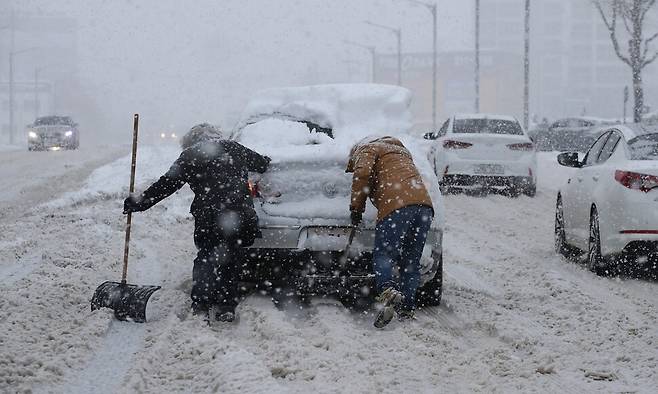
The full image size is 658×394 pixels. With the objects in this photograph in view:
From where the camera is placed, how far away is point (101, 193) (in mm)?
15414

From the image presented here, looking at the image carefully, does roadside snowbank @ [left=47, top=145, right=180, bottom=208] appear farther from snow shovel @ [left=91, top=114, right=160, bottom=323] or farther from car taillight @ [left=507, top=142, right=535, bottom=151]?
snow shovel @ [left=91, top=114, right=160, bottom=323]

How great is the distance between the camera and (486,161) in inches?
628

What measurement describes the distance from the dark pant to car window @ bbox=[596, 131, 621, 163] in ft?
13.8

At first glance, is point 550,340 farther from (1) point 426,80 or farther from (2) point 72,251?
(1) point 426,80

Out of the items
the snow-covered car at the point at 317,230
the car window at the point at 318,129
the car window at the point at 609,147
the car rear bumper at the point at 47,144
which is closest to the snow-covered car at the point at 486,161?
the car window at the point at 609,147

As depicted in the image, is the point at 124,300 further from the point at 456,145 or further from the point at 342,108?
the point at 456,145

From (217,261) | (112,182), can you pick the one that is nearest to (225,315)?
(217,261)

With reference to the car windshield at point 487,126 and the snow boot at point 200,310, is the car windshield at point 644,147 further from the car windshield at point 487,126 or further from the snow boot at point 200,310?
the car windshield at point 487,126

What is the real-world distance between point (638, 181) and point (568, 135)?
2953cm

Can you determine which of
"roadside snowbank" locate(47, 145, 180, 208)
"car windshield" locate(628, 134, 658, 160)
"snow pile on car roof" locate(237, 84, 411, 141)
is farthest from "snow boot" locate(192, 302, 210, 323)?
"roadside snowbank" locate(47, 145, 180, 208)

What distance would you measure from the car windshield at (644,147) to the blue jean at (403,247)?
276 centimetres

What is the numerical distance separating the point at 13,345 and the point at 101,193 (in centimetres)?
1010

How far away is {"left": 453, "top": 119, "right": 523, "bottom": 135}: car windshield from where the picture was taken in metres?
17.1

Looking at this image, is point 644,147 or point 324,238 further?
point 644,147
